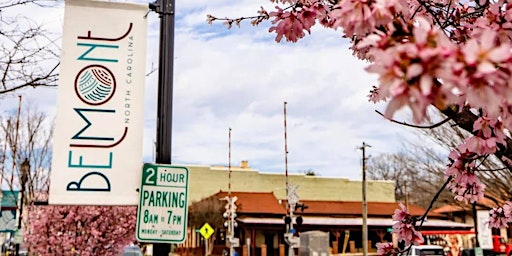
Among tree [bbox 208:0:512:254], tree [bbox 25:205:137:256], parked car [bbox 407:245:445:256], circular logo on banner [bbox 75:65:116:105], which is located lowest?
parked car [bbox 407:245:445:256]

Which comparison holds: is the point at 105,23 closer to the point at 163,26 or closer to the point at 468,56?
the point at 163,26

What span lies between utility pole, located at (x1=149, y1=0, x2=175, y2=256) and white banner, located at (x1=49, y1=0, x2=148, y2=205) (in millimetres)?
111

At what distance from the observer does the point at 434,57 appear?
1.28 meters

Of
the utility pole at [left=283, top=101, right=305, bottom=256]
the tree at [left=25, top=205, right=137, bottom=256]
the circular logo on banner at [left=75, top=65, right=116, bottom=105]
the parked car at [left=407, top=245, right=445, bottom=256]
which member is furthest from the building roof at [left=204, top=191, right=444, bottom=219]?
the circular logo on banner at [left=75, top=65, right=116, bottom=105]

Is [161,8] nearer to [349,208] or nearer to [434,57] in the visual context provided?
[434,57]

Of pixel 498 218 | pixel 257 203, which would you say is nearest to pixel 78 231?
pixel 498 218

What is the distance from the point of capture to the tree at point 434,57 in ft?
4.21

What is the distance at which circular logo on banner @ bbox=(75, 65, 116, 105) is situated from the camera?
333 centimetres

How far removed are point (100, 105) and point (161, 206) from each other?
0.72 metres

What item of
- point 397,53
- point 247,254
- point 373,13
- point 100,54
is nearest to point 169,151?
point 100,54

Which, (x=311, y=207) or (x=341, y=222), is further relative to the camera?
(x=311, y=207)

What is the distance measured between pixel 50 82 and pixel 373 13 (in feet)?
13.9

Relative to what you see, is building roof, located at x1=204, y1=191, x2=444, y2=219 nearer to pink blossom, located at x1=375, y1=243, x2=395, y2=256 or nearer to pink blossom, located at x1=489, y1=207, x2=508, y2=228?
pink blossom, located at x1=489, y1=207, x2=508, y2=228

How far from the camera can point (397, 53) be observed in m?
1.31
